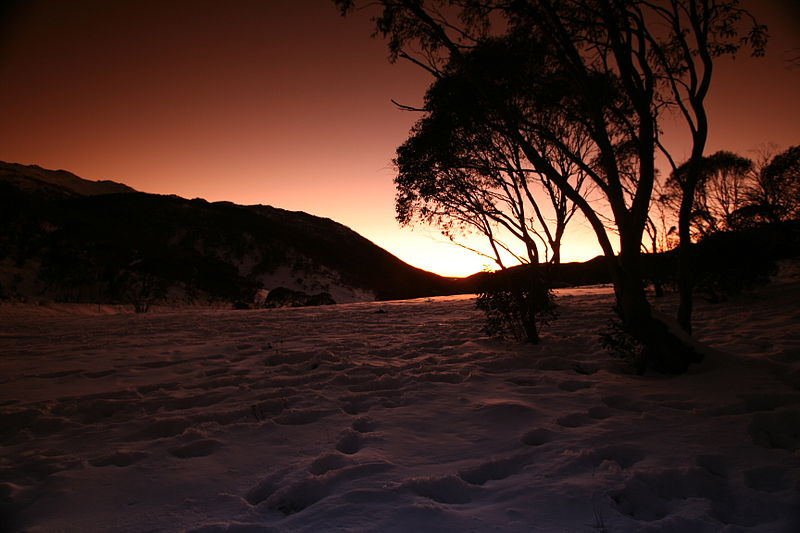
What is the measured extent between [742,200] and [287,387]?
14.6 m

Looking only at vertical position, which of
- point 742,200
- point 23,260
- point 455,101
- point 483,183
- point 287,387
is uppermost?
point 455,101

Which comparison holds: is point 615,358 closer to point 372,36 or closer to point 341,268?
point 372,36

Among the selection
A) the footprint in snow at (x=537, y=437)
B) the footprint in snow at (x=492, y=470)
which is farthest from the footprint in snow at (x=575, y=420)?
the footprint in snow at (x=492, y=470)

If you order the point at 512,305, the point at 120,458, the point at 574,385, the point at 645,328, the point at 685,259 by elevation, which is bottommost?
the point at 120,458

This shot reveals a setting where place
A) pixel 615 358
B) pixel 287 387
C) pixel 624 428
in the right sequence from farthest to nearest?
1. pixel 615 358
2. pixel 287 387
3. pixel 624 428

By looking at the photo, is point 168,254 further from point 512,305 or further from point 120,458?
point 120,458

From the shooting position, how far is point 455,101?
9250 millimetres

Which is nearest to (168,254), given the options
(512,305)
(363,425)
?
(512,305)

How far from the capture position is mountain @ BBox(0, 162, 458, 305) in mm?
16844

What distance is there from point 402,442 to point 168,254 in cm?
2614

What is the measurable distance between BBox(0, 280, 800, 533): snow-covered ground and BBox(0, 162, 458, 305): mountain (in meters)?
15.1

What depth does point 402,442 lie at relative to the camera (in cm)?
267

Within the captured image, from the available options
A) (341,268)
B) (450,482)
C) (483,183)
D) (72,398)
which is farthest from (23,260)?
(341,268)

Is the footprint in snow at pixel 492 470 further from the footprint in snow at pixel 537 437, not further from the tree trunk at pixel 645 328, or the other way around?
the tree trunk at pixel 645 328
